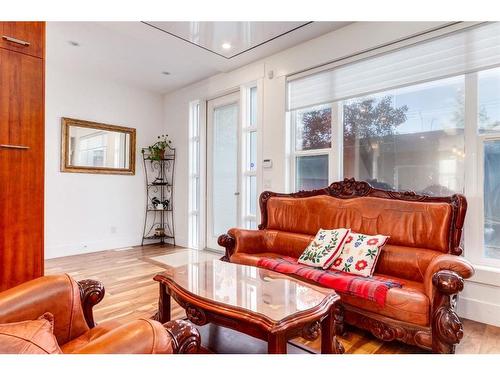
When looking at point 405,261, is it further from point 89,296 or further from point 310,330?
point 89,296

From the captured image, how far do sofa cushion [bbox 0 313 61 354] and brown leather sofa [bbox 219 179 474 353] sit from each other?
1.85m

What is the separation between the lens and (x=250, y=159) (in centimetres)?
446

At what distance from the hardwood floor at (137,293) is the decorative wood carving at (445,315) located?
0.24 metres

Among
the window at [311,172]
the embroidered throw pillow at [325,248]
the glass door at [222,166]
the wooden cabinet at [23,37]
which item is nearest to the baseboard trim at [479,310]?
the embroidered throw pillow at [325,248]

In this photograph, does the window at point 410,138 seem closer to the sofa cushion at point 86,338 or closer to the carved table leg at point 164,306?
the carved table leg at point 164,306

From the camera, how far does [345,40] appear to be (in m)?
3.26

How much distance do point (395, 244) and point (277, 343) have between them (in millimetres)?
1630

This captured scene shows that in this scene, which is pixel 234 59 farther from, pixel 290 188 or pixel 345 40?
pixel 290 188

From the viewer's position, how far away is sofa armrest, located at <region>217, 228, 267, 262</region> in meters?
3.00

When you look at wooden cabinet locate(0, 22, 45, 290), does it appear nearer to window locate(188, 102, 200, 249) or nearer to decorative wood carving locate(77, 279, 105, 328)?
decorative wood carving locate(77, 279, 105, 328)

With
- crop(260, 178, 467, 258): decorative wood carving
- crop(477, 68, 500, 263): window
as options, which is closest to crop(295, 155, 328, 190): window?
crop(260, 178, 467, 258): decorative wood carving

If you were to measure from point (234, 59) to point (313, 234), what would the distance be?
2.61 meters
